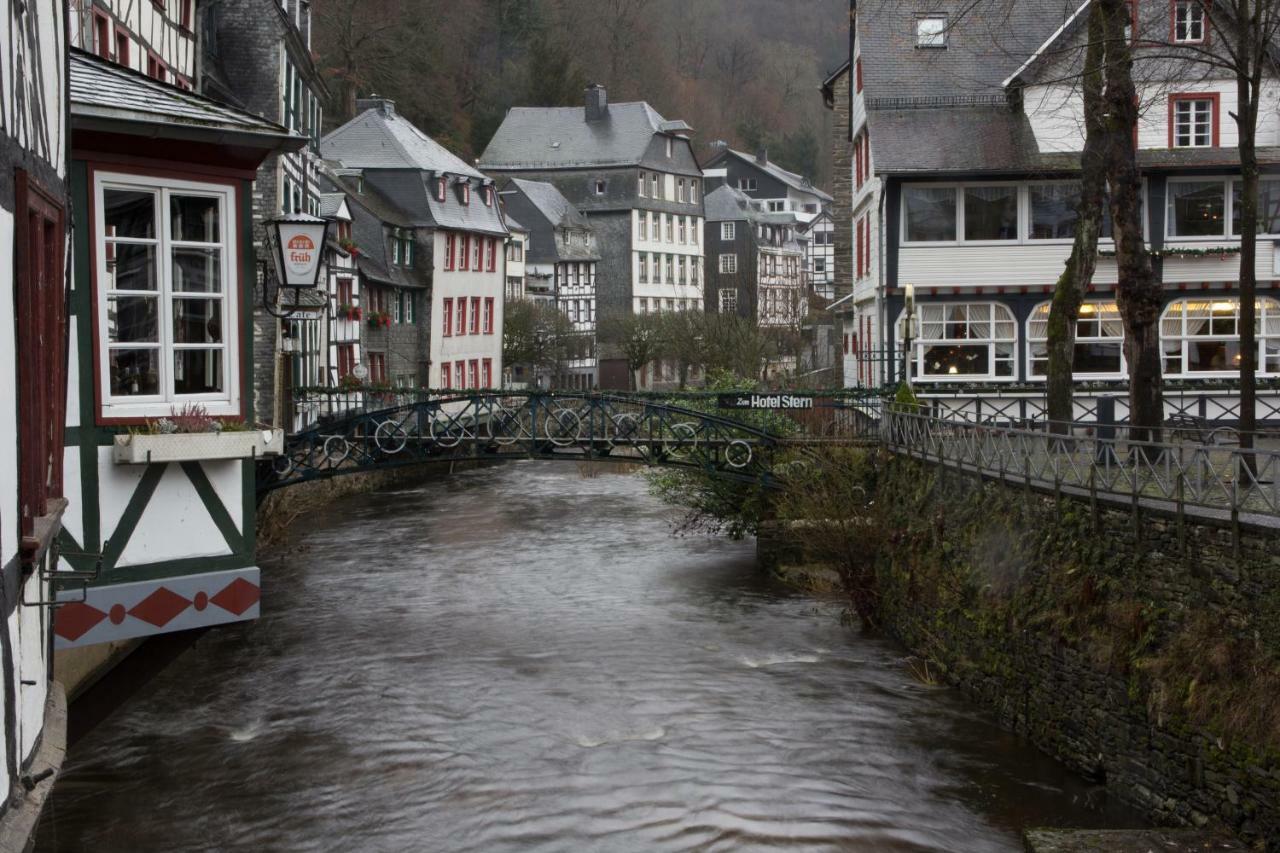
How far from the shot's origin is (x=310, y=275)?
15.0 m

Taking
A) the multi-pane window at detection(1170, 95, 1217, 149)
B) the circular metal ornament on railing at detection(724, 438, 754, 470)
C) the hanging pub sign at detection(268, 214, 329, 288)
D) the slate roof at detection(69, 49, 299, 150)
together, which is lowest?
the circular metal ornament on railing at detection(724, 438, 754, 470)

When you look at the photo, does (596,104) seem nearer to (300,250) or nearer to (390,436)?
(390,436)

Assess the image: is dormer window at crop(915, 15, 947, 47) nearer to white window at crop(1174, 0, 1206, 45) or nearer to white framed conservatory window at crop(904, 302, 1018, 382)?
white window at crop(1174, 0, 1206, 45)

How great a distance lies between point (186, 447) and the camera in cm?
1086

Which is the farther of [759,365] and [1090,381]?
[759,365]

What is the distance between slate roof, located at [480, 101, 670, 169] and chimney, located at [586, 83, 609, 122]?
0.23 m

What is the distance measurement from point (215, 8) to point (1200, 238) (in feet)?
62.4

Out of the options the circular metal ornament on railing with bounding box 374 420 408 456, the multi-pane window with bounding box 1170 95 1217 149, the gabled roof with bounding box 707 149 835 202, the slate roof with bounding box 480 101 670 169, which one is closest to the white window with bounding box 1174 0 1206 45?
the multi-pane window with bounding box 1170 95 1217 149

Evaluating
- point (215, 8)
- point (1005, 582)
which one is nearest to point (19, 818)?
point (1005, 582)

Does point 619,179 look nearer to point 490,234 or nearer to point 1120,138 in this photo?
point 490,234

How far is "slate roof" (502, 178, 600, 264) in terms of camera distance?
72000 mm

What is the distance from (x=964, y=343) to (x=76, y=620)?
21.8 metres

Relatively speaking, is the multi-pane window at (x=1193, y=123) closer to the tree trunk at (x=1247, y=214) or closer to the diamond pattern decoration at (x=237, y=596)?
the tree trunk at (x=1247, y=214)

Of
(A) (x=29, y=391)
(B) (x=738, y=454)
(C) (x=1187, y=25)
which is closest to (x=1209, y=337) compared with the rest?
(C) (x=1187, y=25)
